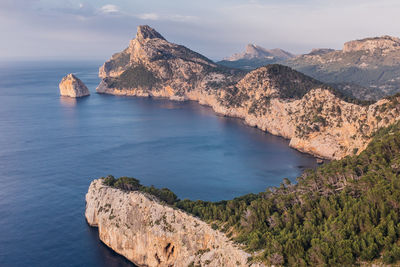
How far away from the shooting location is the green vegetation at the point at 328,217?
3553cm

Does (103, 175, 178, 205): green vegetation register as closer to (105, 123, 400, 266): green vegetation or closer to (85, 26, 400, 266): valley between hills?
(85, 26, 400, 266): valley between hills

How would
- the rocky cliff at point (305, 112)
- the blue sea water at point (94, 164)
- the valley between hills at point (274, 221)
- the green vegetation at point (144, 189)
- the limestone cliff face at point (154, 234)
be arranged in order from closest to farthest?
the valley between hills at point (274, 221)
the limestone cliff face at point (154, 234)
the green vegetation at point (144, 189)
the blue sea water at point (94, 164)
the rocky cliff at point (305, 112)

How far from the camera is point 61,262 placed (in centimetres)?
5666

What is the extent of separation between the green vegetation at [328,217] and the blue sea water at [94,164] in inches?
931

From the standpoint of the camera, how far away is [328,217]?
4366cm

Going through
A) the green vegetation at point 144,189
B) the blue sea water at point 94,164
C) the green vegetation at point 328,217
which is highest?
the green vegetation at point 328,217

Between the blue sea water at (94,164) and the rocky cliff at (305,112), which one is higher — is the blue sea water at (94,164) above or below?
below

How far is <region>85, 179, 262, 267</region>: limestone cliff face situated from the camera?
151ft

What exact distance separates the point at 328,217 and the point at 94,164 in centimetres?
7588

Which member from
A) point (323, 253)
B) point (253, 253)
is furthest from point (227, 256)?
point (323, 253)

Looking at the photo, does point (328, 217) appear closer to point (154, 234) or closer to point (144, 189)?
point (154, 234)

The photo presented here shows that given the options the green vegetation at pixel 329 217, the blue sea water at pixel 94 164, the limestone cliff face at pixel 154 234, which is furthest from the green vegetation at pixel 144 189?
the blue sea water at pixel 94 164

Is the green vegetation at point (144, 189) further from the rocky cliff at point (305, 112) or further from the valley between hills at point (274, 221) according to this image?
the rocky cliff at point (305, 112)

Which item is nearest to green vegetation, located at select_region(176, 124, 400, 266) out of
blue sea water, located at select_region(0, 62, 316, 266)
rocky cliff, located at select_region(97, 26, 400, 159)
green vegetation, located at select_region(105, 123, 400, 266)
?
green vegetation, located at select_region(105, 123, 400, 266)
